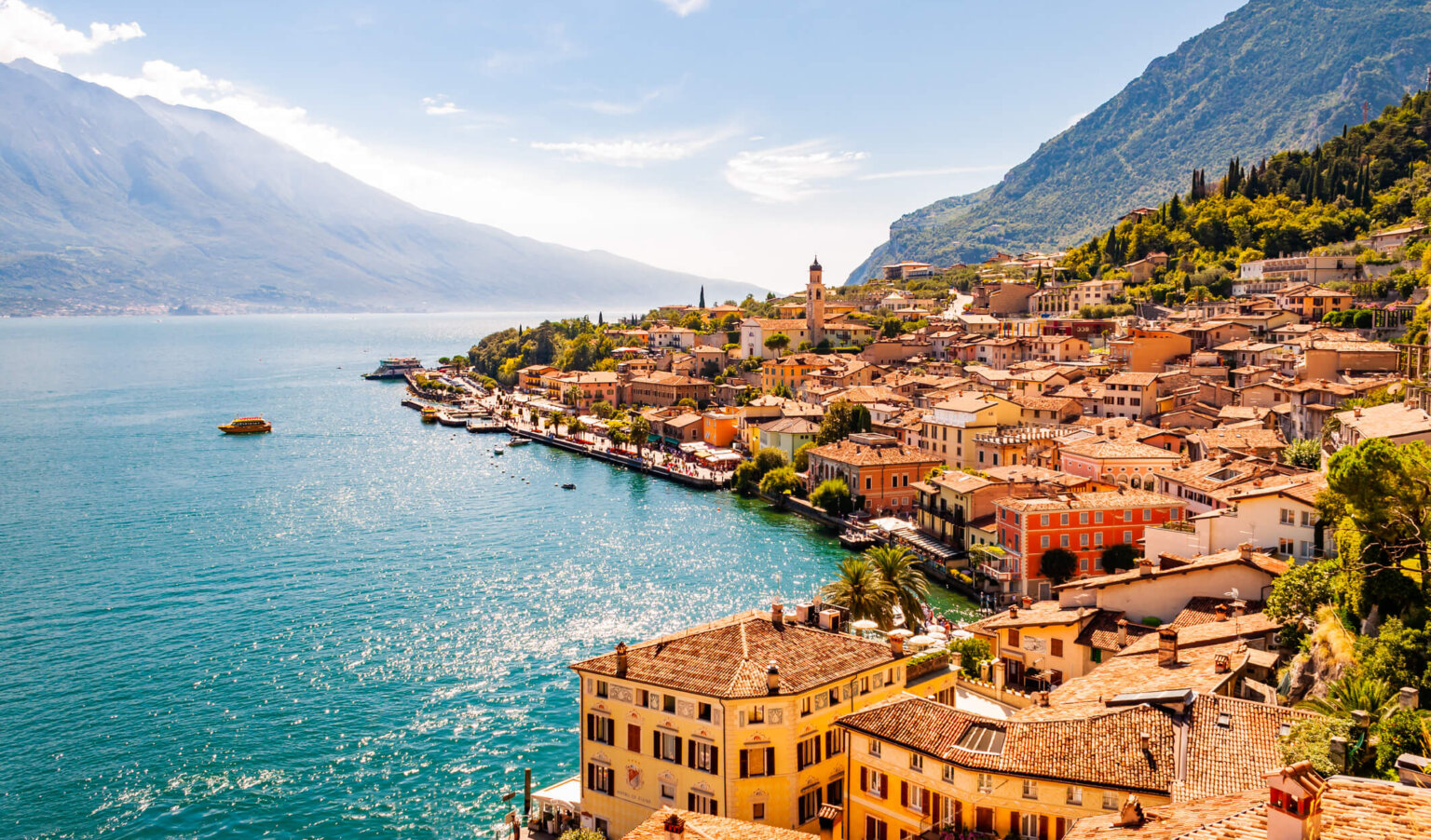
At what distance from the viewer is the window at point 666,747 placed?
68.0 ft

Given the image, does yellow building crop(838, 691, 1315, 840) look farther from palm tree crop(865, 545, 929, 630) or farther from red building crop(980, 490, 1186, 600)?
red building crop(980, 490, 1186, 600)

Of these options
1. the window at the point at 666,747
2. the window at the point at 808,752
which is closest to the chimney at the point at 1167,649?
the window at the point at 808,752

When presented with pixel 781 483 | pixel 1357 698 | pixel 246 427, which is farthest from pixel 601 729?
pixel 246 427

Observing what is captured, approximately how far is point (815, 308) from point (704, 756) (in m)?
112

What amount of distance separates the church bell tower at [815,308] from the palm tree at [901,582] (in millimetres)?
88920

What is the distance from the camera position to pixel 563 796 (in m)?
25.0

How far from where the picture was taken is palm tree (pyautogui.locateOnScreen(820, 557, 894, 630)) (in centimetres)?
3488

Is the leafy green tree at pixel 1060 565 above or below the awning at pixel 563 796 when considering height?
above

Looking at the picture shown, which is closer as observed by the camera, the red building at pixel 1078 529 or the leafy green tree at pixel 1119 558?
the leafy green tree at pixel 1119 558

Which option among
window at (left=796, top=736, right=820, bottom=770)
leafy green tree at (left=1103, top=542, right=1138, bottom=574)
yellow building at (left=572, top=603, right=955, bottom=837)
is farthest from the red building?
window at (left=796, top=736, right=820, bottom=770)

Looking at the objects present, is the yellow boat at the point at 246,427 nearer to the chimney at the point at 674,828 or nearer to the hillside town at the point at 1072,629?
the hillside town at the point at 1072,629

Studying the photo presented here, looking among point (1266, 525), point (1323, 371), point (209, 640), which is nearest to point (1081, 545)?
point (1266, 525)

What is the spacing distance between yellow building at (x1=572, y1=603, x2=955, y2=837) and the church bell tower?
345 ft

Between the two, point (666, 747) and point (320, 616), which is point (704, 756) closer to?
point (666, 747)
